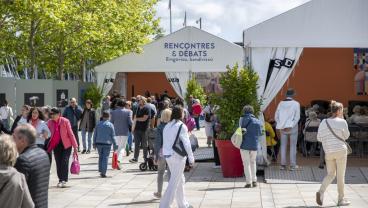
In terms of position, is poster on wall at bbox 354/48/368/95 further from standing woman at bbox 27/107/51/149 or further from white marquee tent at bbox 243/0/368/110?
standing woman at bbox 27/107/51/149

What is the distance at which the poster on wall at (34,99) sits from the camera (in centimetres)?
2805

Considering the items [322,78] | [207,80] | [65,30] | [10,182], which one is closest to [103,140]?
[10,182]

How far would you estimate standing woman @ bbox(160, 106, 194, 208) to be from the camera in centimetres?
1019

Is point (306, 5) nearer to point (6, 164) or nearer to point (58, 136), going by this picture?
point (58, 136)

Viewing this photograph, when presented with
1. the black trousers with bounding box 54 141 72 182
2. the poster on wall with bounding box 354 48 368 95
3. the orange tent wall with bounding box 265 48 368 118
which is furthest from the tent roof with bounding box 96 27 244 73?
the black trousers with bounding box 54 141 72 182

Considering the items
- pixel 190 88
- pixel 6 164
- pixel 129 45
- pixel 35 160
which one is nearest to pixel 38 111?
pixel 35 160

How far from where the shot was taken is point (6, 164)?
560 cm

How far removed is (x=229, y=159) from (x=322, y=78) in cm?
852

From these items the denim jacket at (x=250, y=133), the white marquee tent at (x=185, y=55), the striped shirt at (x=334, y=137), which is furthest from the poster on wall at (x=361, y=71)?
the white marquee tent at (x=185, y=55)

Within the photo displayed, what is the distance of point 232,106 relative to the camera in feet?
48.4

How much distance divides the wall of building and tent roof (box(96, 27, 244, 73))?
583 centimetres

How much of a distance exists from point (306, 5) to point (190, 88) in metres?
16.9

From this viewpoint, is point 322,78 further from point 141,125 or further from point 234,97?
point 234,97

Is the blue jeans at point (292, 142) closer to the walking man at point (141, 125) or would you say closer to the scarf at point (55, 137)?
the walking man at point (141, 125)
